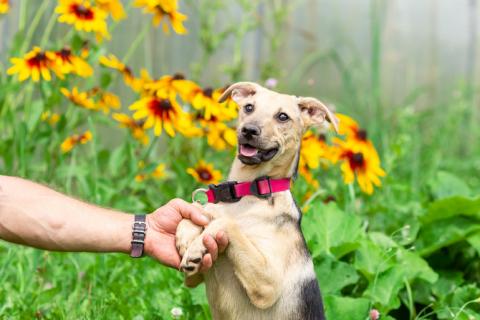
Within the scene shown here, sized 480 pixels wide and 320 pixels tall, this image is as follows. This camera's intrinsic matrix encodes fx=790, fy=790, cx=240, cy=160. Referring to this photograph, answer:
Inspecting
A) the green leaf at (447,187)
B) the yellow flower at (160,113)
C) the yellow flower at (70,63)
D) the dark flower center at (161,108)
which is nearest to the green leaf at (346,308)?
the yellow flower at (160,113)

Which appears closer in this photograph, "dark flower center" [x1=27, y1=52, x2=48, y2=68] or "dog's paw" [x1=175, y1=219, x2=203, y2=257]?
"dog's paw" [x1=175, y1=219, x2=203, y2=257]

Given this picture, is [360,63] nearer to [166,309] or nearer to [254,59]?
[254,59]

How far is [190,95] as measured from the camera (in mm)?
4488

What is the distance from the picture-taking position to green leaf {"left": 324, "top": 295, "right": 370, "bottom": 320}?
3.47 meters

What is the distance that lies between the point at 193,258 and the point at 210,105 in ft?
6.11

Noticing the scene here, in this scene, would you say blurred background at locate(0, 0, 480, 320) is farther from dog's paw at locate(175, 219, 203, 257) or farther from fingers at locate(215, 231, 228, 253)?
fingers at locate(215, 231, 228, 253)

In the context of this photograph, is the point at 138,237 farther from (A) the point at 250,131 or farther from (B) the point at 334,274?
(B) the point at 334,274

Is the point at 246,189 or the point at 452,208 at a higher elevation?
the point at 246,189

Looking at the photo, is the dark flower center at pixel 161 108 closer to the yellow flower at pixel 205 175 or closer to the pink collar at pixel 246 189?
the yellow flower at pixel 205 175

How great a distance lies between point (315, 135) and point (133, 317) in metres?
1.64

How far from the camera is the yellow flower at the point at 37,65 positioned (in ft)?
13.9

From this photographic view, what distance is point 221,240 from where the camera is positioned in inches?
106

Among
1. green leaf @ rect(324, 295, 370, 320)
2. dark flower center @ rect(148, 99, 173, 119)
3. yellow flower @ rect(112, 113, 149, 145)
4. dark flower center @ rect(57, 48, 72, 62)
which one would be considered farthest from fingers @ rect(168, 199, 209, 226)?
yellow flower @ rect(112, 113, 149, 145)

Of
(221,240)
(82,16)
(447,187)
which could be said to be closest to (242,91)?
(221,240)
